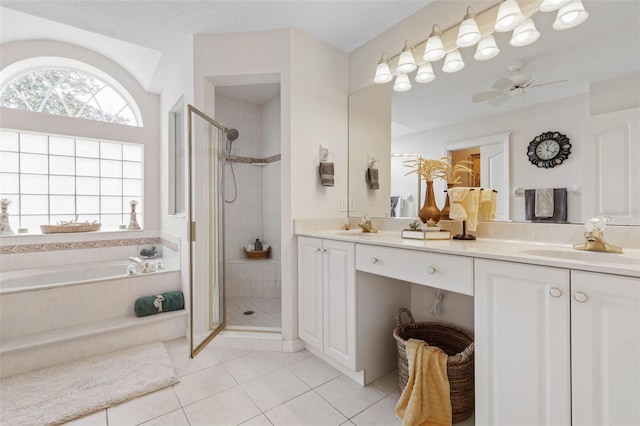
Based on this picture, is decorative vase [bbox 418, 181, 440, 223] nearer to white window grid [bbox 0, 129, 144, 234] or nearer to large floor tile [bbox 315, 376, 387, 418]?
large floor tile [bbox 315, 376, 387, 418]

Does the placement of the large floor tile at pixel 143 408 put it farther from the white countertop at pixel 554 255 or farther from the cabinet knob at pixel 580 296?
the cabinet knob at pixel 580 296

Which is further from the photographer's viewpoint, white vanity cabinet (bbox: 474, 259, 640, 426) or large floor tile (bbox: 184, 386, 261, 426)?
large floor tile (bbox: 184, 386, 261, 426)

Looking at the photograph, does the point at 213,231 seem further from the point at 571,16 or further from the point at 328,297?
the point at 571,16

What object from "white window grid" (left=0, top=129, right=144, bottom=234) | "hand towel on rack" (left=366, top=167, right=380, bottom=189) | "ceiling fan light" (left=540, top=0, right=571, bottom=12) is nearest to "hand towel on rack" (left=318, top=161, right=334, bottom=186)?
"hand towel on rack" (left=366, top=167, right=380, bottom=189)

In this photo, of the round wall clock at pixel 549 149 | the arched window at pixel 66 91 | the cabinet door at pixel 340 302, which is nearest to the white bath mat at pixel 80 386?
the cabinet door at pixel 340 302

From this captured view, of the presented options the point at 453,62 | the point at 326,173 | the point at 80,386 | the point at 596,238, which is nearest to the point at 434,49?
the point at 453,62

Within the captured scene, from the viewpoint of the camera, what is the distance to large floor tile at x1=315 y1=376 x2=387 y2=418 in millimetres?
1635

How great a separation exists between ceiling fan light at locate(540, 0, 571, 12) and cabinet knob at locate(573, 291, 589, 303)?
1.43 meters

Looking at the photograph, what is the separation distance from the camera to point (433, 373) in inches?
57.1

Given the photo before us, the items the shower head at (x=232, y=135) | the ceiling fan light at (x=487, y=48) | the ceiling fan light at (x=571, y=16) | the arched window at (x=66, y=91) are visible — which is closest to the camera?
the ceiling fan light at (x=571, y=16)

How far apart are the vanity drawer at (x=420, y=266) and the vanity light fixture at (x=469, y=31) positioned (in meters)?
1.35

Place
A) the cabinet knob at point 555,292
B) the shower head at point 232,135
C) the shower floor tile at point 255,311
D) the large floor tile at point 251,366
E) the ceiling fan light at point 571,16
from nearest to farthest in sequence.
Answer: the cabinet knob at point 555,292 → the ceiling fan light at point 571,16 → the large floor tile at point 251,366 → the shower floor tile at point 255,311 → the shower head at point 232,135

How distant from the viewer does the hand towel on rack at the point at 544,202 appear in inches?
59.6

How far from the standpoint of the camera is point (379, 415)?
1.57 m
